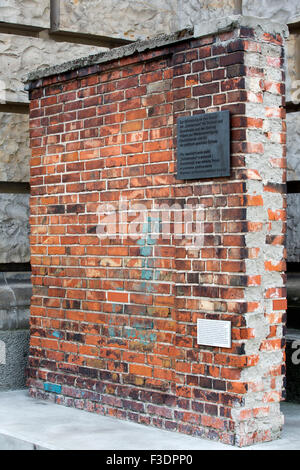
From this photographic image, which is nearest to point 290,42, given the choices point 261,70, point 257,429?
point 261,70

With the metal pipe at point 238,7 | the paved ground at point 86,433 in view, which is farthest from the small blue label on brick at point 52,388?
the metal pipe at point 238,7

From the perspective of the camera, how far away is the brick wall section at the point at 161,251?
476 cm

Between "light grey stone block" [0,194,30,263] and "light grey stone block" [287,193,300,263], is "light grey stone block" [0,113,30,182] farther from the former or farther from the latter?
"light grey stone block" [287,193,300,263]

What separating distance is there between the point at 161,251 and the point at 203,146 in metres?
0.75

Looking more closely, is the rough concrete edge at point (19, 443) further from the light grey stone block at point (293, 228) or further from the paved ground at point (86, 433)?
the light grey stone block at point (293, 228)

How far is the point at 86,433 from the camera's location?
5.06 metres

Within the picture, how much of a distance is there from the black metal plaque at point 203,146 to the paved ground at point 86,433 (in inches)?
60.4

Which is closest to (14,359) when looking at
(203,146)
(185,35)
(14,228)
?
(14,228)

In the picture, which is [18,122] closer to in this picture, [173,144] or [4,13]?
[4,13]

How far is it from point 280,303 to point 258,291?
10.0 inches

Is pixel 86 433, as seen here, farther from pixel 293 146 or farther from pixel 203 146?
pixel 293 146

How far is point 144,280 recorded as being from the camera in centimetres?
540

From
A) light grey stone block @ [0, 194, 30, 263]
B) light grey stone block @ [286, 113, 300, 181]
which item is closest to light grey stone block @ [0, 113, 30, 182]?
light grey stone block @ [0, 194, 30, 263]

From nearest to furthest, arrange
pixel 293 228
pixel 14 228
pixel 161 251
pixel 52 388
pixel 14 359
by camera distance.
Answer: pixel 161 251 → pixel 52 388 → pixel 293 228 → pixel 14 359 → pixel 14 228
